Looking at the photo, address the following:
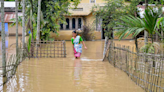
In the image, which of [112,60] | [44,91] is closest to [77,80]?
[44,91]

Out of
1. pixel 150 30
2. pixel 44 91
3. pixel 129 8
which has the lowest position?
pixel 44 91

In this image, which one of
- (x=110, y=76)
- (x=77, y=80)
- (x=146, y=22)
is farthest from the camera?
(x=146, y=22)

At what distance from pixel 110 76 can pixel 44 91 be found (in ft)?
7.58

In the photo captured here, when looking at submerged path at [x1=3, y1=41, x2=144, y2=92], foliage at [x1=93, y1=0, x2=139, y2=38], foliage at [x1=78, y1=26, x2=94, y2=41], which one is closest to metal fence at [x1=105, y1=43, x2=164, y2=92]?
submerged path at [x1=3, y1=41, x2=144, y2=92]

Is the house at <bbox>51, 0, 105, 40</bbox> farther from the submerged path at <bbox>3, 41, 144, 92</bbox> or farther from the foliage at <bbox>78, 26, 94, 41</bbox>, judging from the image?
the submerged path at <bbox>3, 41, 144, 92</bbox>

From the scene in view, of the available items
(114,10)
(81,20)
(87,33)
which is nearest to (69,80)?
(114,10)

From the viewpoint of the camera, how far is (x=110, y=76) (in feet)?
23.0

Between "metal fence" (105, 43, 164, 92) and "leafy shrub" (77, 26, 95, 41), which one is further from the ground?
"leafy shrub" (77, 26, 95, 41)

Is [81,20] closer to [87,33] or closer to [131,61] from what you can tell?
[87,33]

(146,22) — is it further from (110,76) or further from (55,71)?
(55,71)

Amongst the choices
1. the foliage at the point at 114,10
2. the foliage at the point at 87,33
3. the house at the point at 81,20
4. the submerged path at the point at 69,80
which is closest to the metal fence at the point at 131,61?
the submerged path at the point at 69,80

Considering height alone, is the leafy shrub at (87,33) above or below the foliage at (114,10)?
below

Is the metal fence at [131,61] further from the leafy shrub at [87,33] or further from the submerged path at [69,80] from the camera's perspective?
the leafy shrub at [87,33]

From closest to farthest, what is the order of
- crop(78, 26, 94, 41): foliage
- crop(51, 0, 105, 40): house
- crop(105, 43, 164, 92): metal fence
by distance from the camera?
1. crop(105, 43, 164, 92): metal fence
2. crop(78, 26, 94, 41): foliage
3. crop(51, 0, 105, 40): house
